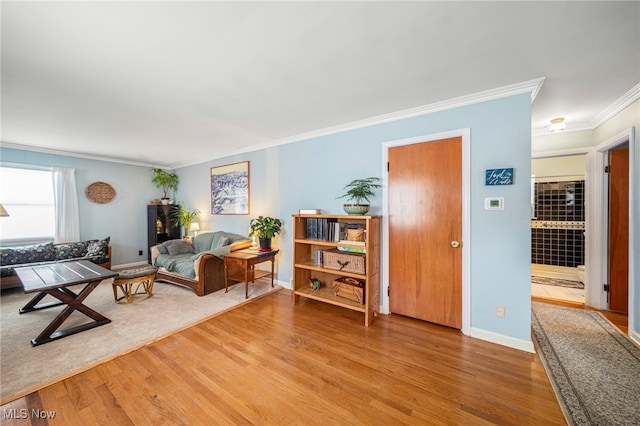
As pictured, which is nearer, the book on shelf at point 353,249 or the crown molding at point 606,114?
the crown molding at point 606,114

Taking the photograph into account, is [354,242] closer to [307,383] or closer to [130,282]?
[307,383]

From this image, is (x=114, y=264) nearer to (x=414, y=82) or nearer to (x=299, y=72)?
(x=299, y=72)

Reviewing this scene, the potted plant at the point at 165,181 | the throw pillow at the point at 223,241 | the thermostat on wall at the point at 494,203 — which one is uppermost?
the potted plant at the point at 165,181

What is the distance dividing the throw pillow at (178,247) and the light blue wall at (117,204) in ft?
6.15

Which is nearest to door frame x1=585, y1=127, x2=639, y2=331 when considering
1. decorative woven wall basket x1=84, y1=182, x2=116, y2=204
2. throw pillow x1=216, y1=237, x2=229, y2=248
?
throw pillow x1=216, y1=237, x2=229, y2=248

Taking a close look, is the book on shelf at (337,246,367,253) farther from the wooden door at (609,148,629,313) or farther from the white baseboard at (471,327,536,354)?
the wooden door at (609,148,629,313)

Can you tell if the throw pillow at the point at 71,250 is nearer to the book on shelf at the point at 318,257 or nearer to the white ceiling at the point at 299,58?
the white ceiling at the point at 299,58

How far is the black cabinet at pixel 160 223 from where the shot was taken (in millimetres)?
5363

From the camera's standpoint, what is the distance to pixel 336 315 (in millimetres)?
2803

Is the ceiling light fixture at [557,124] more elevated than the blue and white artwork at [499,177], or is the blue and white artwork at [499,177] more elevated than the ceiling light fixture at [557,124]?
the ceiling light fixture at [557,124]

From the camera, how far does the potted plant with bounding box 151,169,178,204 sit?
5582 millimetres

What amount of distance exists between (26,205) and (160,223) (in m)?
2.05

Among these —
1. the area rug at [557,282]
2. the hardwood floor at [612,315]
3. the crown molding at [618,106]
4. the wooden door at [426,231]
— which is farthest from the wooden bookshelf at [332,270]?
the area rug at [557,282]

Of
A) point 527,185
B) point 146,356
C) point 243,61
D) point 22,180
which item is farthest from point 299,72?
point 22,180
